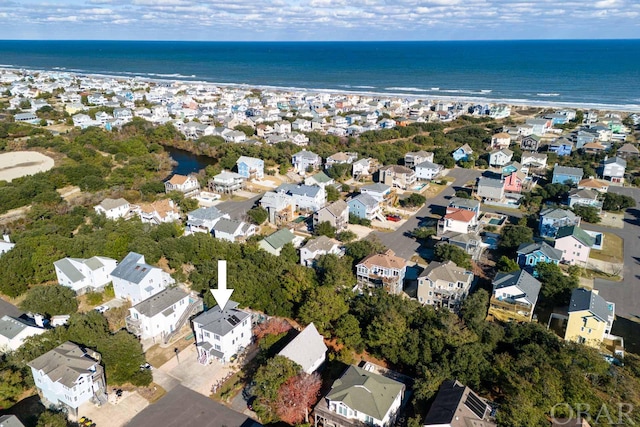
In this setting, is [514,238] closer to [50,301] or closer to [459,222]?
[459,222]

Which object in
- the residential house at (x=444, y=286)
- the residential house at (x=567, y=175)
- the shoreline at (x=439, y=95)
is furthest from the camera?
the shoreline at (x=439, y=95)

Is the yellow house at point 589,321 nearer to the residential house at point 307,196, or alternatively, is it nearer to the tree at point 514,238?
the tree at point 514,238

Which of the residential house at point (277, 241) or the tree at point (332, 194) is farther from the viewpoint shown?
the tree at point (332, 194)

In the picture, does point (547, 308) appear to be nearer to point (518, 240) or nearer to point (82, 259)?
point (518, 240)

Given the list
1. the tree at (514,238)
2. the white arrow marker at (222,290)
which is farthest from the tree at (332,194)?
the white arrow marker at (222,290)

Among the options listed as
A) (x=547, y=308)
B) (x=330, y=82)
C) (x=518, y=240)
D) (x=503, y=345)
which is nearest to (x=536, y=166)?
(x=518, y=240)

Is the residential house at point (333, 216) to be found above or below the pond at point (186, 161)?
above

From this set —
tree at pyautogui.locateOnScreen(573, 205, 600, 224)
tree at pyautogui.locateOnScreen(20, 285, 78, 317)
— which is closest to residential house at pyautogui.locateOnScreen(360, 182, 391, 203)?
tree at pyautogui.locateOnScreen(573, 205, 600, 224)
